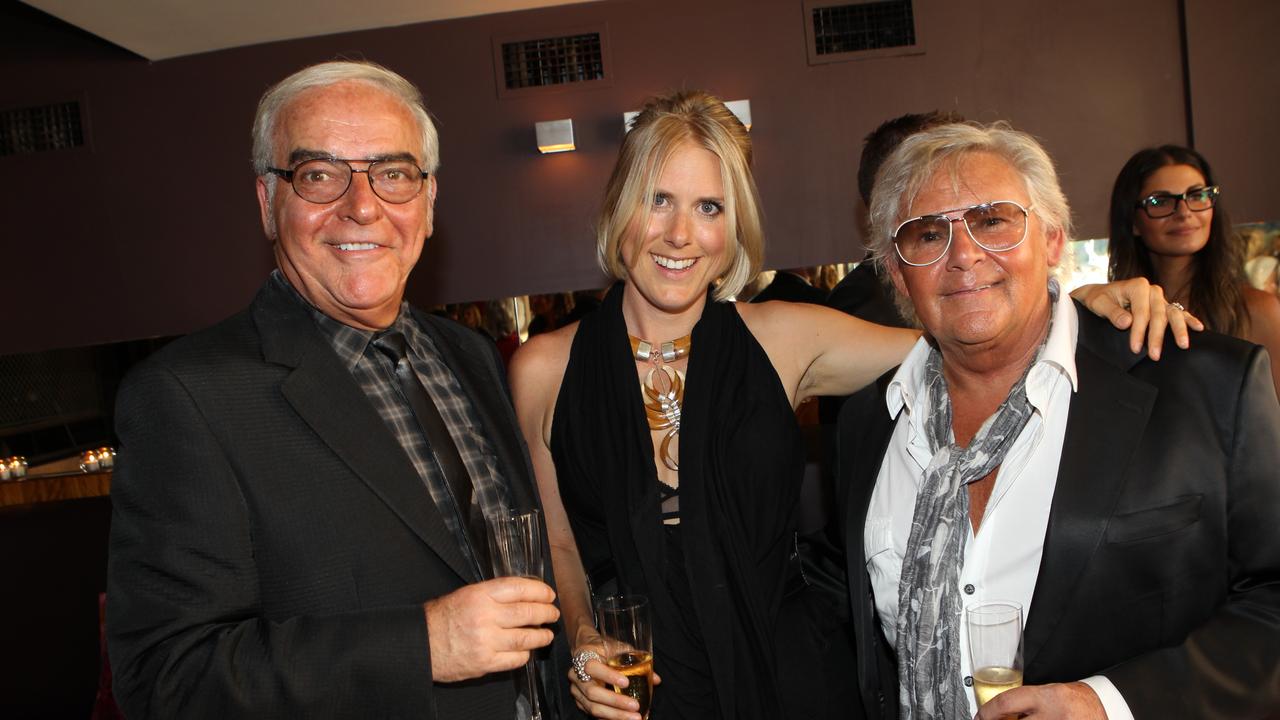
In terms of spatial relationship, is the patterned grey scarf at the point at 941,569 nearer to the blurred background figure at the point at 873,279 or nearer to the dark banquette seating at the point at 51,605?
the blurred background figure at the point at 873,279

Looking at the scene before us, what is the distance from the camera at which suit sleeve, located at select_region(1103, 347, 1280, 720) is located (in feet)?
5.25

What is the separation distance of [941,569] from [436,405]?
1.16m

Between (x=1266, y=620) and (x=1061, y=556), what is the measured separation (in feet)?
1.20

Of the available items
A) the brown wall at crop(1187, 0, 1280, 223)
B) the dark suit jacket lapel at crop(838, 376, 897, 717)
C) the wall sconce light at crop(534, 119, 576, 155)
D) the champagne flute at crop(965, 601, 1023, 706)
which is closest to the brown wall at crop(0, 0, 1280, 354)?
the brown wall at crop(1187, 0, 1280, 223)

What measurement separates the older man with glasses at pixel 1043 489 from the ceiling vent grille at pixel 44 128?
6.20 metres

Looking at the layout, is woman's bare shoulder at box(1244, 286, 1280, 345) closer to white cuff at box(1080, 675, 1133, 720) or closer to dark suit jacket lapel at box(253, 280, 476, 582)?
white cuff at box(1080, 675, 1133, 720)

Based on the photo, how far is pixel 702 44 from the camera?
582 centimetres

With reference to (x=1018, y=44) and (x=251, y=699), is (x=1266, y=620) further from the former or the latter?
(x=1018, y=44)

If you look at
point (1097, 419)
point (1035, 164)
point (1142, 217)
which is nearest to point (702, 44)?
point (1142, 217)


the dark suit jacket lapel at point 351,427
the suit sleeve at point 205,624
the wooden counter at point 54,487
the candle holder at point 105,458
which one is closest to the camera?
the suit sleeve at point 205,624

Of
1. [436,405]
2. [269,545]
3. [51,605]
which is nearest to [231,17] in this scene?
[51,605]

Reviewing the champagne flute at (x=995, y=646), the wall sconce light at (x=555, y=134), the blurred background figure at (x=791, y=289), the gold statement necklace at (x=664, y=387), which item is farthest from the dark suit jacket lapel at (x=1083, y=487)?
the wall sconce light at (x=555, y=134)

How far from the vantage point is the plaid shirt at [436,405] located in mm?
1840

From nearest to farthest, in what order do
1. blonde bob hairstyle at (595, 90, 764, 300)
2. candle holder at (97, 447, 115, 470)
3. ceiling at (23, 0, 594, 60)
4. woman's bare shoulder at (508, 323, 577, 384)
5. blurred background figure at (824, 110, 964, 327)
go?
blonde bob hairstyle at (595, 90, 764, 300) → woman's bare shoulder at (508, 323, 577, 384) → blurred background figure at (824, 110, 964, 327) → ceiling at (23, 0, 594, 60) → candle holder at (97, 447, 115, 470)
